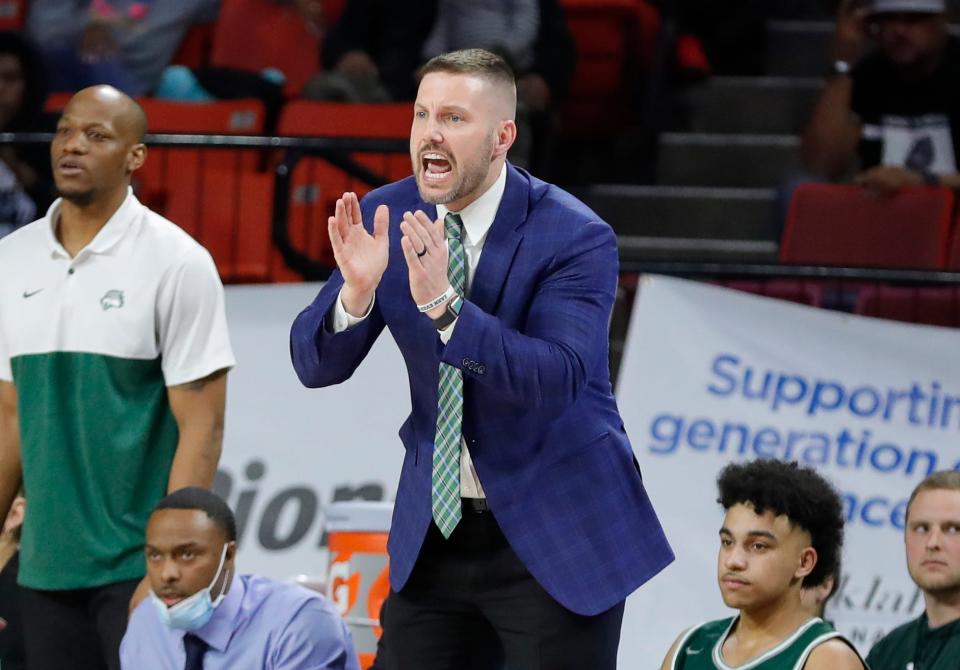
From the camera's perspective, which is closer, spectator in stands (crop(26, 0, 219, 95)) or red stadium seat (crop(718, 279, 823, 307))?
red stadium seat (crop(718, 279, 823, 307))

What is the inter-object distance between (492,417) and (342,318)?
0.34 metres

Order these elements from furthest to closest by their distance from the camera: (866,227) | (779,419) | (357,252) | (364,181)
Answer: (866,227) → (364,181) → (779,419) → (357,252)

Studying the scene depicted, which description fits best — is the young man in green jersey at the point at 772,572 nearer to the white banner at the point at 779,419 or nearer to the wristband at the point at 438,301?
the wristband at the point at 438,301

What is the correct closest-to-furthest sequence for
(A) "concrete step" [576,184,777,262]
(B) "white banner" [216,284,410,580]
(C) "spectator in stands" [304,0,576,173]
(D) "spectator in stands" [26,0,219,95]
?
(B) "white banner" [216,284,410,580], (C) "spectator in stands" [304,0,576,173], (A) "concrete step" [576,184,777,262], (D) "spectator in stands" [26,0,219,95]

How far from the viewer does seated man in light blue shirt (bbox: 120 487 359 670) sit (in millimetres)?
4805

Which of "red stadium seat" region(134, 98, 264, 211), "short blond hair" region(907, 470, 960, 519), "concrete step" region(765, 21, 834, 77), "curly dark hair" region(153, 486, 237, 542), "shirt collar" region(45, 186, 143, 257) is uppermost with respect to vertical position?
"concrete step" region(765, 21, 834, 77)

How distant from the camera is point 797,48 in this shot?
9961 millimetres

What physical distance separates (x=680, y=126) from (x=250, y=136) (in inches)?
127

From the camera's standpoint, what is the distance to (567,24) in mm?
9398

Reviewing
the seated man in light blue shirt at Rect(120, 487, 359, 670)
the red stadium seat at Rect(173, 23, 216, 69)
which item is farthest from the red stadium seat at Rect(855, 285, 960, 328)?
the red stadium seat at Rect(173, 23, 216, 69)

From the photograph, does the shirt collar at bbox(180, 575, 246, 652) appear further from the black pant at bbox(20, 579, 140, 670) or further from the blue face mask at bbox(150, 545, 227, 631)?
the black pant at bbox(20, 579, 140, 670)

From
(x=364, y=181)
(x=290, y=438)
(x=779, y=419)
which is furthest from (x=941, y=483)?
(x=364, y=181)

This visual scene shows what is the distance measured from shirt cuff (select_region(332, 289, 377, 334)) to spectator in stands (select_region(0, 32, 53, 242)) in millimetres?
4526

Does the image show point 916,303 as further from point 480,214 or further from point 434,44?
point 480,214
